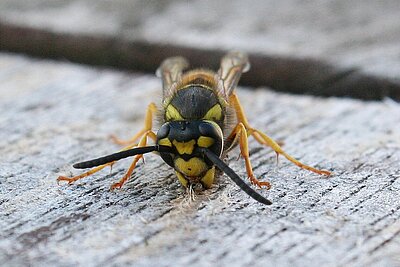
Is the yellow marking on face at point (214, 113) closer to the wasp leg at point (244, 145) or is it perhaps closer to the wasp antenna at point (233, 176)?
the wasp leg at point (244, 145)

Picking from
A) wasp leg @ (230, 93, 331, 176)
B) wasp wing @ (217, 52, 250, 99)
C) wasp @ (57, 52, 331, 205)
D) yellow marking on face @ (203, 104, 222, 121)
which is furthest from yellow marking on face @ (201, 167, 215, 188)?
wasp wing @ (217, 52, 250, 99)

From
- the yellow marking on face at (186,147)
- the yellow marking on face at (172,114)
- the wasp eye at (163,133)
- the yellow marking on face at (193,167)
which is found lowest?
the yellow marking on face at (193,167)

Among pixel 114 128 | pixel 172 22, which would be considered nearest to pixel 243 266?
pixel 114 128

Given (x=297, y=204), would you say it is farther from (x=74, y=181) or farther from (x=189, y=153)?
(x=74, y=181)

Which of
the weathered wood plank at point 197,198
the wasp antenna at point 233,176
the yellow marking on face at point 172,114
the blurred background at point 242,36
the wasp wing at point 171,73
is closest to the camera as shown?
the weathered wood plank at point 197,198

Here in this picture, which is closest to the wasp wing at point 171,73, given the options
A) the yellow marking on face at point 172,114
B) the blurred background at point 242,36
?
the yellow marking on face at point 172,114

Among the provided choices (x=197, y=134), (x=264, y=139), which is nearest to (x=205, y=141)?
(x=197, y=134)
